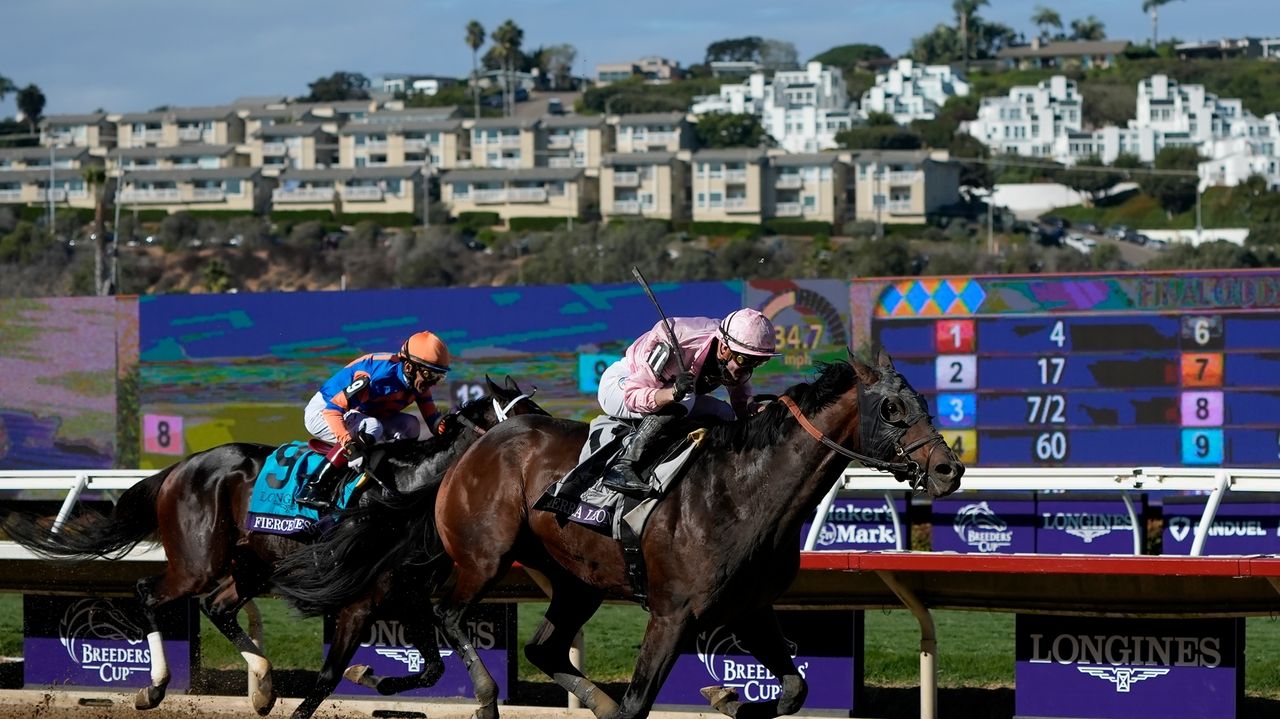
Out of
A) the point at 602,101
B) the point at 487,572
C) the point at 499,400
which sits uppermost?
the point at 602,101

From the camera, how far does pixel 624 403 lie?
255 inches

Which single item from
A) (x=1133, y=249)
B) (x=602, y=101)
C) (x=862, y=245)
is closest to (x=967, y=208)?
(x=1133, y=249)

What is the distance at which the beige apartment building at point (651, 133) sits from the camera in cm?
10775

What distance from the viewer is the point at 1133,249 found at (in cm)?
7731

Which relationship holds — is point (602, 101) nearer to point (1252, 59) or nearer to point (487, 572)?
point (1252, 59)

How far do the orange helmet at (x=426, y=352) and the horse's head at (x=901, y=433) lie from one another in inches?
87.8

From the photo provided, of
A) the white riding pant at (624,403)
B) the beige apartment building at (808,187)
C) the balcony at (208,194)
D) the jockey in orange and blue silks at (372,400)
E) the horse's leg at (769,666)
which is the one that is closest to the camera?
the horse's leg at (769,666)

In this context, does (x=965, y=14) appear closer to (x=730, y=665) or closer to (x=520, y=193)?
(x=520, y=193)

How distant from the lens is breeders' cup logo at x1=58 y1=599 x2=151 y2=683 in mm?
9070

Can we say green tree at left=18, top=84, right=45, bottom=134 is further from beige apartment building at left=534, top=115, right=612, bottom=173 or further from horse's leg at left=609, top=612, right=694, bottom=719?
horse's leg at left=609, top=612, right=694, bottom=719

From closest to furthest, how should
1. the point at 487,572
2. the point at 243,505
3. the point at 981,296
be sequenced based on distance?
the point at 487,572
the point at 243,505
the point at 981,296

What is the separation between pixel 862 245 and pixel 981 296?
46010 mm

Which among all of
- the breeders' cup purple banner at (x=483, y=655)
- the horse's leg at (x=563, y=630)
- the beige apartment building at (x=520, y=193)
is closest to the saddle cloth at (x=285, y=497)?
the breeders' cup purple banner at (x=483, y=655)

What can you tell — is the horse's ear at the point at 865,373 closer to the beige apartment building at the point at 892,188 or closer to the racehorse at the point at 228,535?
the racehorse at the point at 228,535
